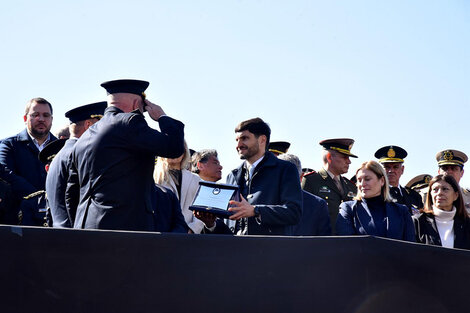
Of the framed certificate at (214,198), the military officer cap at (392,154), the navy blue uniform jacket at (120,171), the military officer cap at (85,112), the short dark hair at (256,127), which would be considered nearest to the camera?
the navy blue uniform jacket at (120,171)

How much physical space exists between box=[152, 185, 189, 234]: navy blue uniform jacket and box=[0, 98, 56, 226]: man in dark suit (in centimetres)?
134

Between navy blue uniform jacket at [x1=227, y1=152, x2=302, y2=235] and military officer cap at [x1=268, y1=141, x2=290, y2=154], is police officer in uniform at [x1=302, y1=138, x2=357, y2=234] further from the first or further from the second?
navy blue uniform jacket at [x1=227, y1=152, x2=302, y2=235]

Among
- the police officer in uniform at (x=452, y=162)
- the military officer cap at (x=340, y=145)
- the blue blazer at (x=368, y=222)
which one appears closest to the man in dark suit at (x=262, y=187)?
the blue blazer at (x=368, y=222)

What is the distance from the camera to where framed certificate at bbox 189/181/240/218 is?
5180mm

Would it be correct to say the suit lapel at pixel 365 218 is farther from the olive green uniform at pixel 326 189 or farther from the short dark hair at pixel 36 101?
the short dark hair at pixel 36 101

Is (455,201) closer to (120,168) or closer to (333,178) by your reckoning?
(333,178)

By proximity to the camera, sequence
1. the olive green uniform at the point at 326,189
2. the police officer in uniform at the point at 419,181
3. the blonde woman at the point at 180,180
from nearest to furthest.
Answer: the blonde woman at the point at 180,180 < the olive green uniform at the point at 326,189 < the police officer in uniform at the point at 419,181

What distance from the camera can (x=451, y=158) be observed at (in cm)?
910

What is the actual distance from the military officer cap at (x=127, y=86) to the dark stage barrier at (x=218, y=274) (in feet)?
5.43

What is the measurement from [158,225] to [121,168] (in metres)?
1.23

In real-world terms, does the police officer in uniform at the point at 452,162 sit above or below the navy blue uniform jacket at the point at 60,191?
above

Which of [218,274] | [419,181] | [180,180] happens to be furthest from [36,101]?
[419,181]

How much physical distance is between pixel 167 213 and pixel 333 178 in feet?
9.92

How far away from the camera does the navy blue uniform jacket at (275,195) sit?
5737mm
